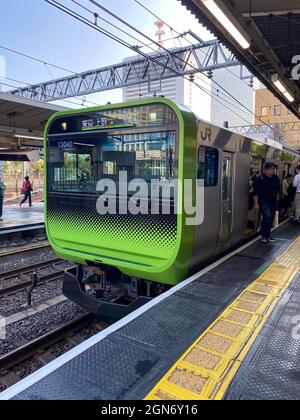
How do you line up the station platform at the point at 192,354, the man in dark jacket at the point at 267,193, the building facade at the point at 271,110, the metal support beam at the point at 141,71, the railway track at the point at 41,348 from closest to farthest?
the station platform at the point at 192,354
the railway track at the point at 41,348
the man in dark jacket at the point at 267,193
the metal support beam at the point at 141,71
the building facade at the point at 271,110

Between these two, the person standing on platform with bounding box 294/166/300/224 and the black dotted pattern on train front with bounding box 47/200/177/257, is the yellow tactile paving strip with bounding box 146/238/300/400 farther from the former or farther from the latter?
the person standing on platform with bounding box 294/166/300/224

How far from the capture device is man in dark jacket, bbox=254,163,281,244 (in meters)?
6.66

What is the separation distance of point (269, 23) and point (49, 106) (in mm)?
7252

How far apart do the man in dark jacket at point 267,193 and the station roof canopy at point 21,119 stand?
24.4 ft

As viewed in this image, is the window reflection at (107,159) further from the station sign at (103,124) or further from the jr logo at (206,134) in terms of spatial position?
the jr logo at (206,134)

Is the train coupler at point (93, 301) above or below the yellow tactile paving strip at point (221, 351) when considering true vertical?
below

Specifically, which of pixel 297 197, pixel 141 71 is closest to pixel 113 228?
pixel 297 197

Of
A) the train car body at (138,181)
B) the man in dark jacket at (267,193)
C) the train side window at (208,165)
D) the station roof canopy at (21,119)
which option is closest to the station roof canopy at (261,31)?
the train car body at (138,181)

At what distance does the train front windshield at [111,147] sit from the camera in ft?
13.7

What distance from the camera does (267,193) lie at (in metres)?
6.68

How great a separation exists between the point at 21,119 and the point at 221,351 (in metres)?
11.6

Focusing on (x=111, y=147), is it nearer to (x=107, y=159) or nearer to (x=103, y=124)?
(x=107, y=159)

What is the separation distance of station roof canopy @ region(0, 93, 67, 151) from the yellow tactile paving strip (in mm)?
8859
